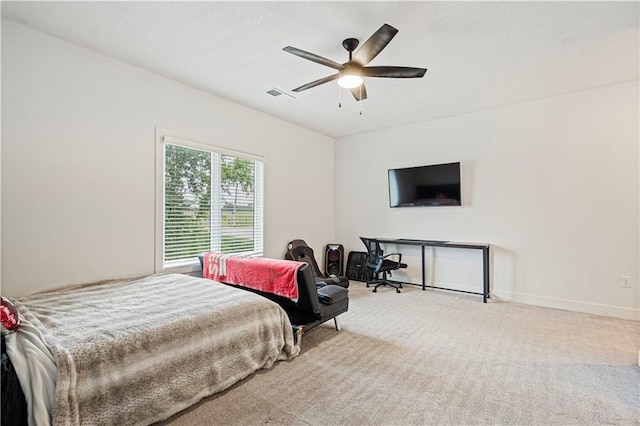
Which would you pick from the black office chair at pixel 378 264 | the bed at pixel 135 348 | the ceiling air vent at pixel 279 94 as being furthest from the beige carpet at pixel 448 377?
the ceiling air vent at pixel 279 94

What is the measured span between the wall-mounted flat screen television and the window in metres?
2.35

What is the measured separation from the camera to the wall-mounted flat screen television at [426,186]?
479 centimetres

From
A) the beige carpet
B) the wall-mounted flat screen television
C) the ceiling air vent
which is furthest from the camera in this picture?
the wall-mounted flat screen television

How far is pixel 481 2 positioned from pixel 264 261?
A: 109 inches

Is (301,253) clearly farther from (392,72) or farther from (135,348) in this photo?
(135,348)

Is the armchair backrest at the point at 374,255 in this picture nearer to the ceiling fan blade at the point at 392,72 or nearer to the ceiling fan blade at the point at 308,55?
the ceiling fan blade at the point at 392,72

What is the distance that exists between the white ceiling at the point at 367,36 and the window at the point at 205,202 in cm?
88

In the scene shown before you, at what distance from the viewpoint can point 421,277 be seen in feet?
17.0

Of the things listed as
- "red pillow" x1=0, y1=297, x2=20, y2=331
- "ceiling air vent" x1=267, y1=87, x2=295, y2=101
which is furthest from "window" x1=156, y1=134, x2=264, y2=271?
"red pillow" x1=0, y1=297, x2=20, y2=331

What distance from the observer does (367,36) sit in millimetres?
2691

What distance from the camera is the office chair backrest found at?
16.7ft

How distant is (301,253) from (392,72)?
3294 millimetres

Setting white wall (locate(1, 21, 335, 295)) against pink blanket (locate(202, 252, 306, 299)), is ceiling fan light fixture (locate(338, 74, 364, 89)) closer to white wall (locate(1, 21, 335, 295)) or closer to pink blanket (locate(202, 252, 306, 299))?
pink blanket (locate(202, 252, 306, 299))

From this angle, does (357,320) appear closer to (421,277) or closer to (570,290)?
(421,277)
